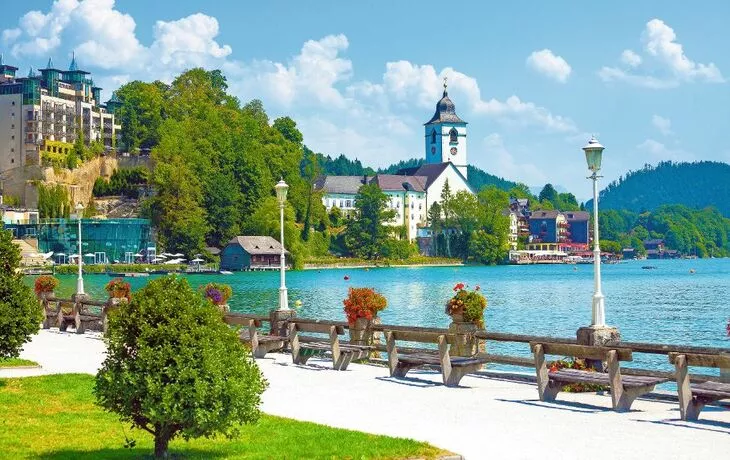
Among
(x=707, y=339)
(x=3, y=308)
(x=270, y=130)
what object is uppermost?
(x=270, y=130)

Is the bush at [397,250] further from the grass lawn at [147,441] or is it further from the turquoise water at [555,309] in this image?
the grass lawn at [147,441]

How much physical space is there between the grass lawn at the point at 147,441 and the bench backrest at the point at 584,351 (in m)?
3.64

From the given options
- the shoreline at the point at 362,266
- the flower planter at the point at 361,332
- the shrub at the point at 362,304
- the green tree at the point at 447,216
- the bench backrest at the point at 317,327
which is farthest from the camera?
the green tree at the point at 447,216

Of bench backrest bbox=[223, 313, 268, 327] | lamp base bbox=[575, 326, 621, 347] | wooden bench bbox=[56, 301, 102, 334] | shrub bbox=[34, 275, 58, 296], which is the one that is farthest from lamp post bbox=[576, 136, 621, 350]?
shrub bbox=[34, 275, 58, 296]

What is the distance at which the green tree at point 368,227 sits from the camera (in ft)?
531

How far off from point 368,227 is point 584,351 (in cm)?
14913

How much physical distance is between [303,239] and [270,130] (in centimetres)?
1623

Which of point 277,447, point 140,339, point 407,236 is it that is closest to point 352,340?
point 277,447

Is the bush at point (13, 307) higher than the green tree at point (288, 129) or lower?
lower

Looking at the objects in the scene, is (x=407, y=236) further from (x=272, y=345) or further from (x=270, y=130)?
(x=272, y=345)

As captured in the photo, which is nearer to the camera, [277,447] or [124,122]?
[277,447]

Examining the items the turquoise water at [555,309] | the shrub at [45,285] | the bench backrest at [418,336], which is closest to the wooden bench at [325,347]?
the bench backrest at [418,336]

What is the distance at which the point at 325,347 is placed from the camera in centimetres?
2052

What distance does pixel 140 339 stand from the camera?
32.4 ft
